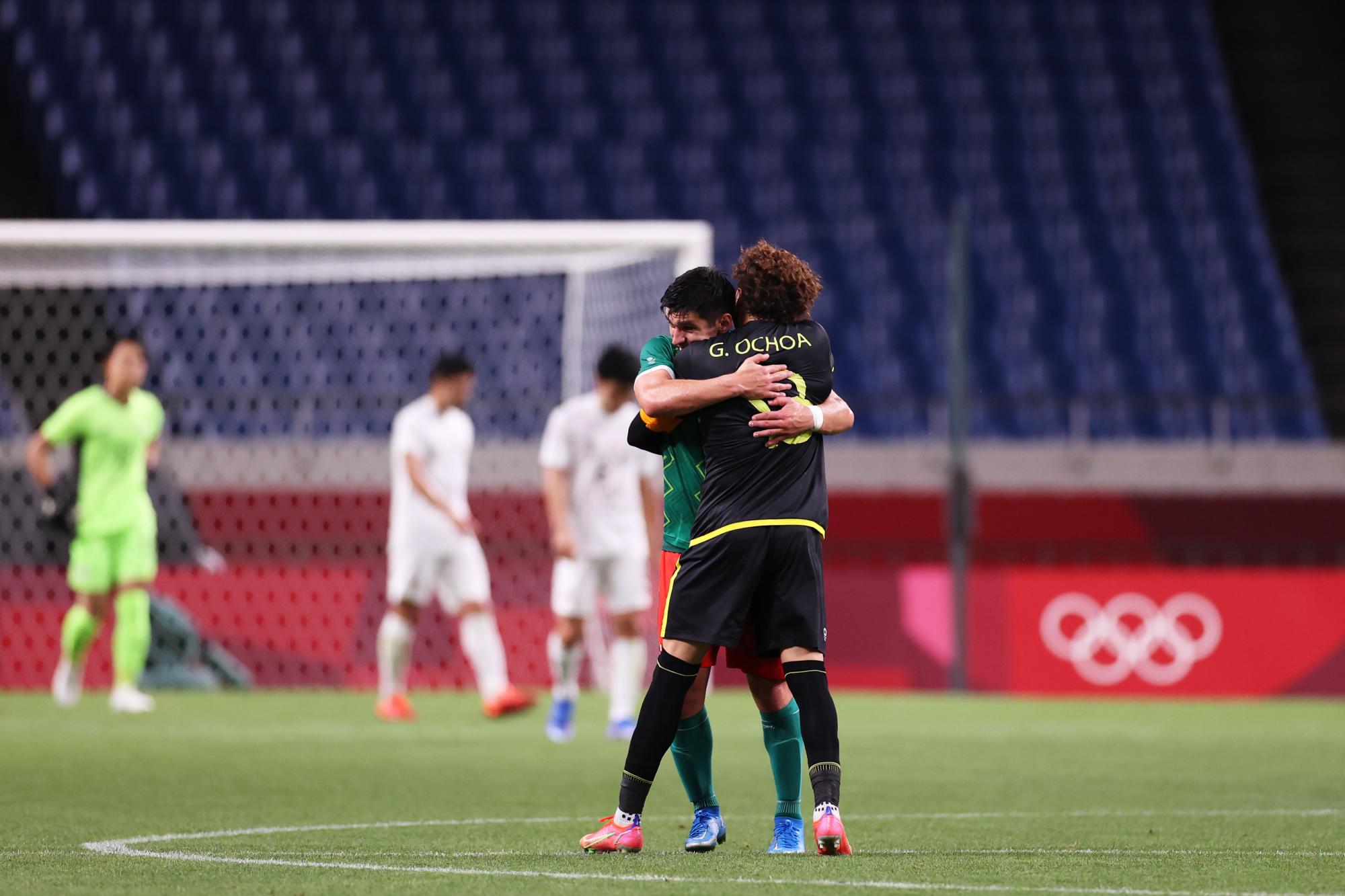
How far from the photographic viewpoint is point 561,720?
9.52m

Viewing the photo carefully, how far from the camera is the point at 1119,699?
12945 millimetres

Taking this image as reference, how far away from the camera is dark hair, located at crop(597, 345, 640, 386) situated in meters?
9.20

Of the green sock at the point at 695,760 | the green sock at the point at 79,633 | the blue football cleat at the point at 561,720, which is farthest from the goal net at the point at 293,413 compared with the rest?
the green sock at the point at 695,760

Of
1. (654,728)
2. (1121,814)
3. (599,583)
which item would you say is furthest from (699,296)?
(599,583)

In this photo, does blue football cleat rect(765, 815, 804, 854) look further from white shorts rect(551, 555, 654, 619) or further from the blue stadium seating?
the blue stadium seating

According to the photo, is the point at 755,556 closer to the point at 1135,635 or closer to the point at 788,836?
the point at 788,836

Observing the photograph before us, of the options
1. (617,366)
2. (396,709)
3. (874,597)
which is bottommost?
(396,709)

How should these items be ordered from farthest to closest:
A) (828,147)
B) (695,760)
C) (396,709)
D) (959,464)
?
(828,147) → (959,464) → (396,709) → (695,760)

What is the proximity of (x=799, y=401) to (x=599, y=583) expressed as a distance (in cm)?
515

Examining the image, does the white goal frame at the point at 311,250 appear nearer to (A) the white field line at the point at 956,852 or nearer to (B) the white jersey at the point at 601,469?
(B) the white jersey at the point at 601,469

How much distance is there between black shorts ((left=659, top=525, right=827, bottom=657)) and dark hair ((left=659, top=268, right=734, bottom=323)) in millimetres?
589

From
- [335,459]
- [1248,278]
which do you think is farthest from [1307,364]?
[335,459]

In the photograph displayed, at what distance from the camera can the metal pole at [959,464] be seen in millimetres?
13414

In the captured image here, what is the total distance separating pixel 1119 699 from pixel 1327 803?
6.44m
